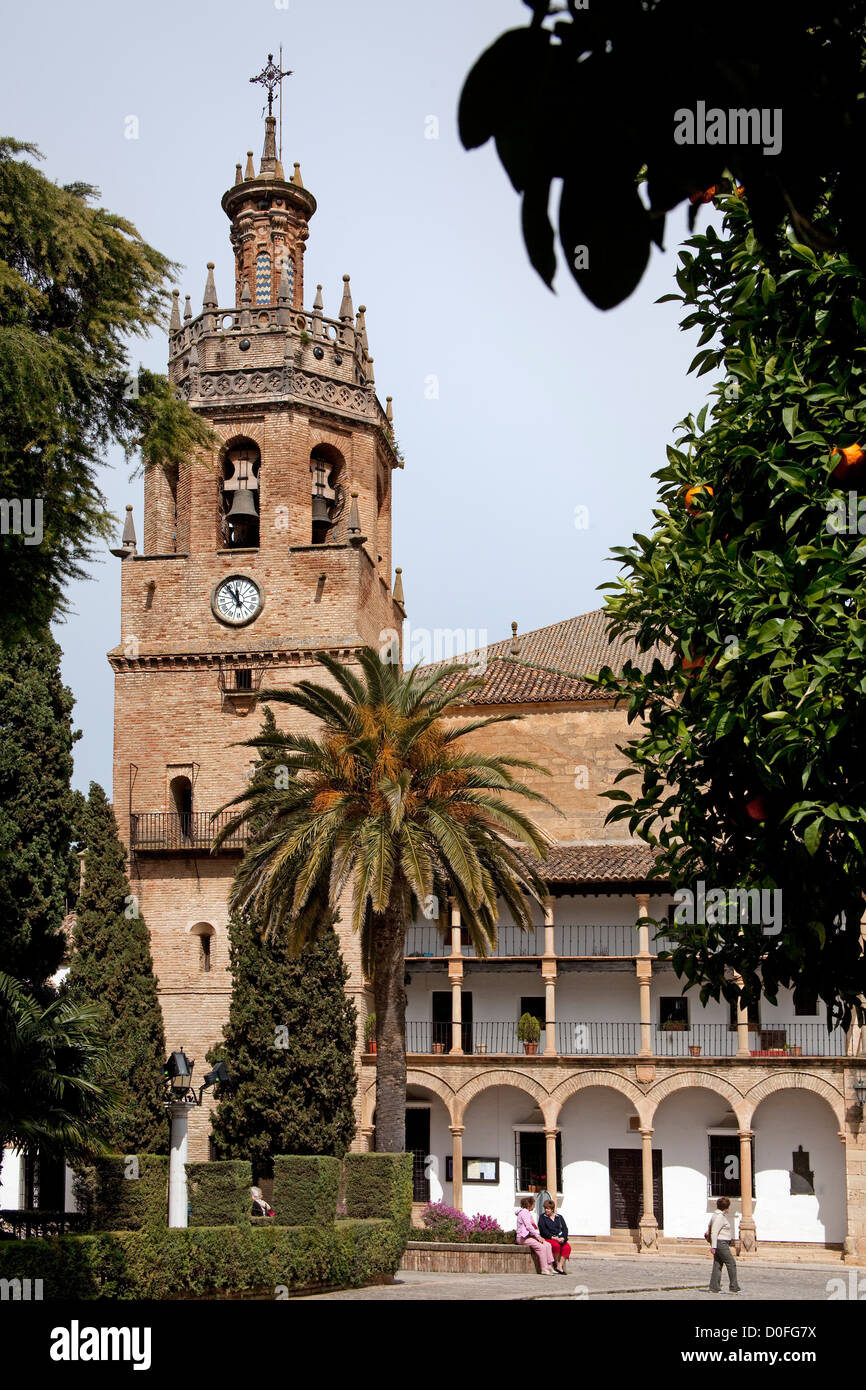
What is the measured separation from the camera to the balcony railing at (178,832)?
3428 cm

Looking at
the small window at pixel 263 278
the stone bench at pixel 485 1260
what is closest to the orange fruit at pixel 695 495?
the stone bench at pixel 485 1260

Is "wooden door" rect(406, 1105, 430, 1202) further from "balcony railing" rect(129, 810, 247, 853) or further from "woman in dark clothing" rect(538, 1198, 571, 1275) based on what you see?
"woman in dark clothing" rect(538, 1198, 571, 1275)

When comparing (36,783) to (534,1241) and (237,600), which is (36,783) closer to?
(237,600)

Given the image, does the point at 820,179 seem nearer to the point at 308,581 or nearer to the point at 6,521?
the point at 6,521

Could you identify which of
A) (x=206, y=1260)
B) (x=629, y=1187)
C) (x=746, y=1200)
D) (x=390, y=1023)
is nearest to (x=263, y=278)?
(x=390, y=1023)

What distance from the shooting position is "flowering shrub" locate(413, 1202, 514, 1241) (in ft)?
91.7

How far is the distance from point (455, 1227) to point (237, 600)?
1371cm

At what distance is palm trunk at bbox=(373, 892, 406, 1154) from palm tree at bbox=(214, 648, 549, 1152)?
13 millimetres

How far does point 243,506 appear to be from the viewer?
35.8 metres

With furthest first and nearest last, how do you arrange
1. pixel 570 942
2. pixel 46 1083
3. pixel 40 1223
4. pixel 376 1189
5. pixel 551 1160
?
pixel 570 942
pixel 551 1160
pixel 376 1189
pixel 40 1223
pixel 46 1083

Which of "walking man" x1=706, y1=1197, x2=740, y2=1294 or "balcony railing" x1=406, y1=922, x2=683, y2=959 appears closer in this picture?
"walking man" x1=706, y1=1197, x2=740, y2=1294

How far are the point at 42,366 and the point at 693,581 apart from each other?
7.54 m

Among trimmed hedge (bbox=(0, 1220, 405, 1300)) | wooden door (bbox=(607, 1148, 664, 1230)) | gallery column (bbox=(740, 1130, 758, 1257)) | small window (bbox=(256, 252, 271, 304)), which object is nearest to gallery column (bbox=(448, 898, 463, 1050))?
wooden door (bbox=(607, 1148, 664, 1230))
